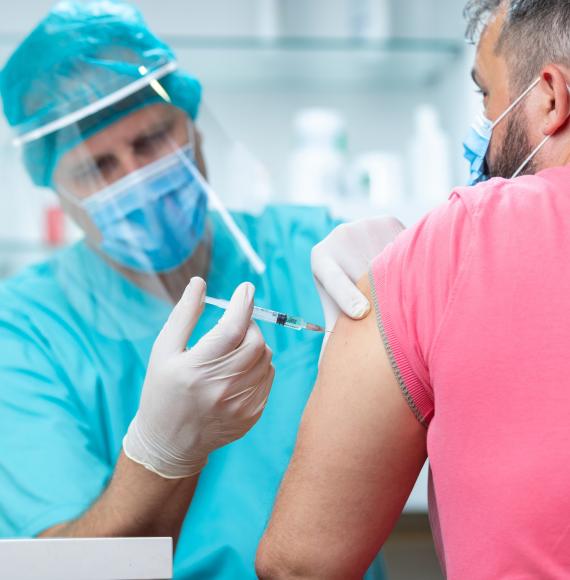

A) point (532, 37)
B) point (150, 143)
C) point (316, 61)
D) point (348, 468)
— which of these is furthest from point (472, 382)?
point (316, 61)

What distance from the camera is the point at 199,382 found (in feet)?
3.09

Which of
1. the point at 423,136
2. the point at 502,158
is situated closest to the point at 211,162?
the point at 502,158

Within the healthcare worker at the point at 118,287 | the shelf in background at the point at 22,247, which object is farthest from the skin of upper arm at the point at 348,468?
the shelf in background at the point at 22,247

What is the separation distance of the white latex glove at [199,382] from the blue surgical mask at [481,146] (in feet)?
1.11

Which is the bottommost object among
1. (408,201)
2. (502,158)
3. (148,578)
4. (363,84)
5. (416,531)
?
(416,531)

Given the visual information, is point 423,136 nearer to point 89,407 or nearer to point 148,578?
point 89,407

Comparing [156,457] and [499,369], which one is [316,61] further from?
[499,369]

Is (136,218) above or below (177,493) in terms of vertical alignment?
above

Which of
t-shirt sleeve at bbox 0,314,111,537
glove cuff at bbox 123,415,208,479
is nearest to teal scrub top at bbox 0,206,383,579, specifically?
t-shirt sleeve at bbox 0,314,111,537

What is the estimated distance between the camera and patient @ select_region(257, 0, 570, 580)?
0.77m

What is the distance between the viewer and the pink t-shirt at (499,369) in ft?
2.52

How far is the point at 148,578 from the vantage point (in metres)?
0.80

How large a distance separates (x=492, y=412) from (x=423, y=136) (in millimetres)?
1670

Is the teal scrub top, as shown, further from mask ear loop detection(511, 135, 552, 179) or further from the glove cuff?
mask ear loop detection(511, 135, 552, 179)
